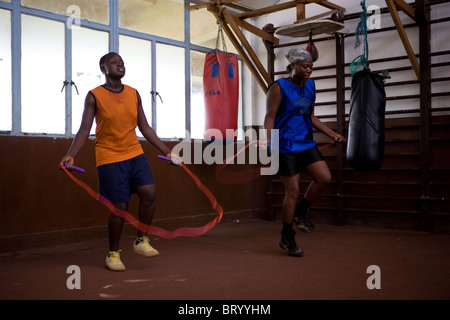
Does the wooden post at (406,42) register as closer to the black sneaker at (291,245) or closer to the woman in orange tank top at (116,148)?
the black sneaker at (291,245)

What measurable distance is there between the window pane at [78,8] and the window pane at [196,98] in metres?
1.25

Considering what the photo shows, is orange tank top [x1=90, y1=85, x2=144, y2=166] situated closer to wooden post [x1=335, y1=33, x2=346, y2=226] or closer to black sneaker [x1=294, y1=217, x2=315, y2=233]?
black sneaker [x1=294, y1=217, x2=315, y2=233]

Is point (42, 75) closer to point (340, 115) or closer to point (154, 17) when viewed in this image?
point (154, 17)

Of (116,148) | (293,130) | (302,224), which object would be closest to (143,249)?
(116,148)

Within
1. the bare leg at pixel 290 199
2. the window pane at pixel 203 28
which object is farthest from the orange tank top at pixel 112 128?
the window pane at pixel 203 28

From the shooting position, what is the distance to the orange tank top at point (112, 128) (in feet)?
10.1

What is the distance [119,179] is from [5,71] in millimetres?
A: 1649

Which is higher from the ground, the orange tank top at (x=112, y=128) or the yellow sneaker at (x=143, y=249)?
the orange tank top at (x=112, y=128)

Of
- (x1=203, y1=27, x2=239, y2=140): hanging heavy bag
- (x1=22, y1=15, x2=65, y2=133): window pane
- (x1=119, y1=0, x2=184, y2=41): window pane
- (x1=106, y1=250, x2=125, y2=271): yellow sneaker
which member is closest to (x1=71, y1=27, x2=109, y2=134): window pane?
(x1=22, y1=15, x2=65, y2=133): window pane

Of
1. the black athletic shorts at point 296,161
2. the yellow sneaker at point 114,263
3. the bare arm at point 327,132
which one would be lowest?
the yellow sneaker at point 114,263

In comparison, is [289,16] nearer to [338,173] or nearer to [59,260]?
[338,173]

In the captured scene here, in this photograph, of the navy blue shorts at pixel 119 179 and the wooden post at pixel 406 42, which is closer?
the navy blue shorts at pixel 119 179

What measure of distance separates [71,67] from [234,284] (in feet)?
8.94

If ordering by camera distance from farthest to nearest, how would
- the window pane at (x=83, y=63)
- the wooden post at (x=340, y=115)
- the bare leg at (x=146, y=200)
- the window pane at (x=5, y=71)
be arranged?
the wooden post at (x=340, y=115), the window pane at (x=83, y=63), the window pane at (x=5, y=71), the bare leg at (x=146, y=200)
